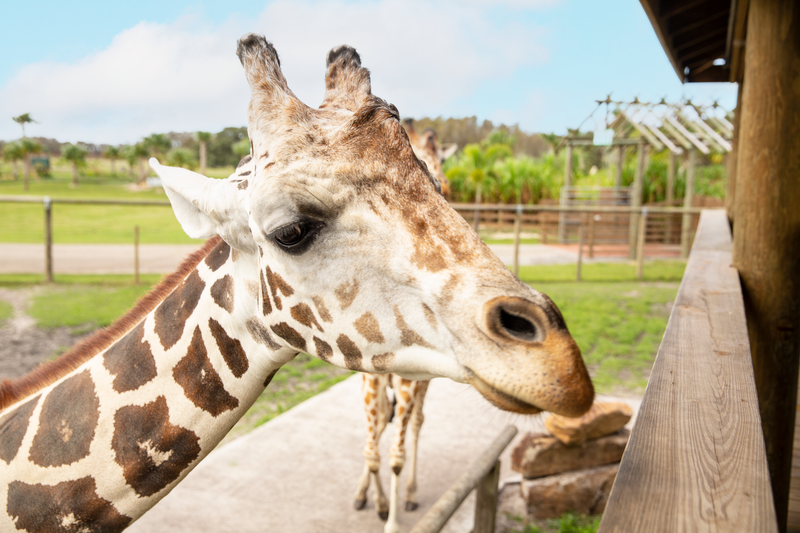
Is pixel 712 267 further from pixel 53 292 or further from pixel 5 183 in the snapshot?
pixel 5 183

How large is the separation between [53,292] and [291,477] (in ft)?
24.3

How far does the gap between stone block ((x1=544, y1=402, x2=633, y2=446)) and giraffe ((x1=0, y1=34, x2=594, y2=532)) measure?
9.40 feet

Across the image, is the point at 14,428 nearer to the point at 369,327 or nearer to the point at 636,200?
the point at 369,327

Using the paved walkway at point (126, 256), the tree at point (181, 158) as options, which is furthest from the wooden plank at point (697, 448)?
the tree at point (181, 158)

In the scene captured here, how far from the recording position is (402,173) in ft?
4.00

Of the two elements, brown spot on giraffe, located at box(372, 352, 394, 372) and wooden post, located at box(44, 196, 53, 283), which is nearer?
brown spot on giraffe, located at box(372, 352, 394, 372)

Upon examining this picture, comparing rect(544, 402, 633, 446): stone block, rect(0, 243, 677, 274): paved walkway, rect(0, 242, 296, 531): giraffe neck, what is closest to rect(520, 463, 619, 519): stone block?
rect(544, 402, 633, 446): stone block

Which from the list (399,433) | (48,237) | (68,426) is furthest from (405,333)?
(48,237)

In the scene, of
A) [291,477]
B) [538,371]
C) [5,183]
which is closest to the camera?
[538,371]

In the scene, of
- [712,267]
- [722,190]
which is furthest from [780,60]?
[722,190]

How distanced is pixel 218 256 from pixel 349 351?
530mm

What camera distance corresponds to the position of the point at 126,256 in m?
14.3

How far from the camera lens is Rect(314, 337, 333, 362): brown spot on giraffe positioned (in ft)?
4.21

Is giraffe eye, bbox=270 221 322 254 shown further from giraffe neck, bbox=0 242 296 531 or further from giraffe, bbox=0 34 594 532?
giraffe neck, bbox=0 242 296 531
